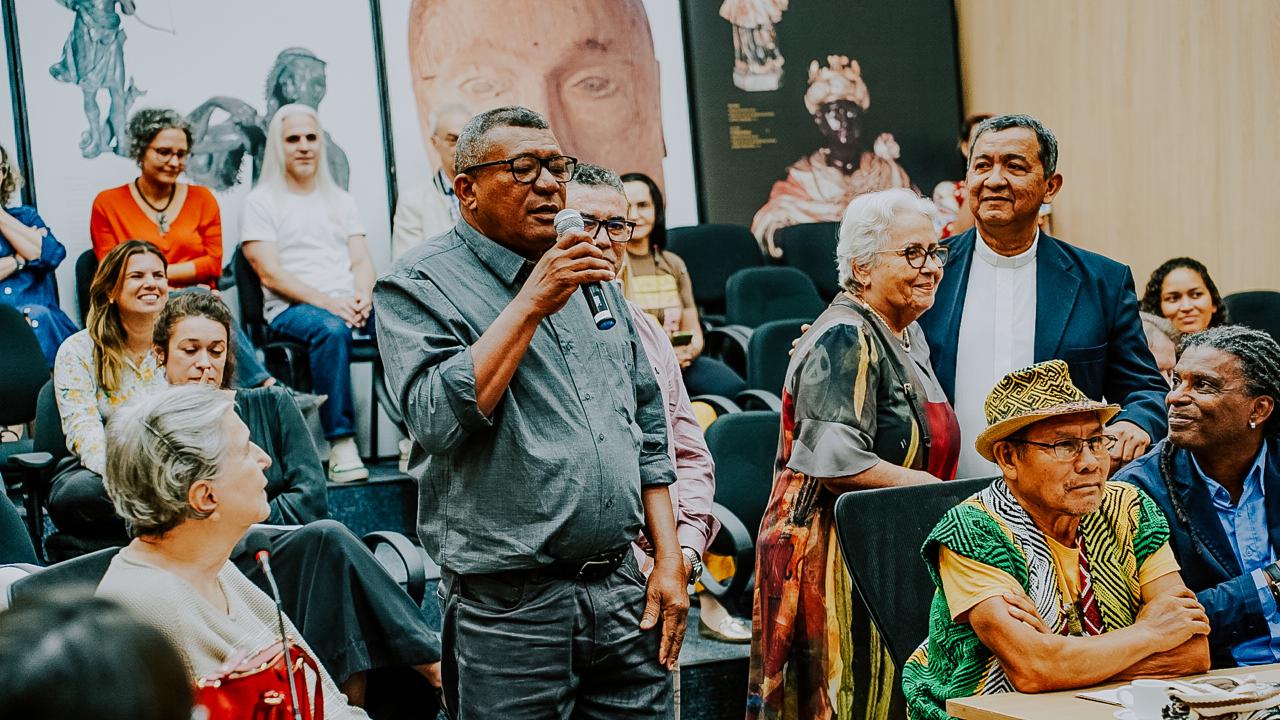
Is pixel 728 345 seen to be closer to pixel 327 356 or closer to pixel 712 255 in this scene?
pixel 712 255

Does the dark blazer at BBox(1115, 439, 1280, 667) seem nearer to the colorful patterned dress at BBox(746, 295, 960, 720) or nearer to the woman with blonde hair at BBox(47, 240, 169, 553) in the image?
the colorful patterned dress at BBox(746, 295, 960, 720)

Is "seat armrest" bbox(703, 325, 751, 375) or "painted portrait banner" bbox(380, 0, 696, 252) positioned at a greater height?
"painted portrait banner" bbox(380, 0, 696, 252)

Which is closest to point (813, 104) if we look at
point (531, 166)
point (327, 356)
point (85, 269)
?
point (327, 356)

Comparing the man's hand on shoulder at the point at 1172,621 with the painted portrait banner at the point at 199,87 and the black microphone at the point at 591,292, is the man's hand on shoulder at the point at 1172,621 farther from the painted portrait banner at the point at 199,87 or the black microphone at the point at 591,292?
the painted portrait banner at the point at 199,87

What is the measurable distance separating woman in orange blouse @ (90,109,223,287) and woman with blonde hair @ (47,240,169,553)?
1115mm

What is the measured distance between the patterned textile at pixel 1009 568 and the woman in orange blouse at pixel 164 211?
378cm

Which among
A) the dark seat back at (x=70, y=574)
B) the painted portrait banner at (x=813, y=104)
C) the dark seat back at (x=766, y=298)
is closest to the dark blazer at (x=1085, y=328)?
the dark seat back at (x=70, y=574)

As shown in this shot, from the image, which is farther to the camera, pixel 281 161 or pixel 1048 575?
pixel 281 161

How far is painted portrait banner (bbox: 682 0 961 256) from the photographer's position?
713 centimetres

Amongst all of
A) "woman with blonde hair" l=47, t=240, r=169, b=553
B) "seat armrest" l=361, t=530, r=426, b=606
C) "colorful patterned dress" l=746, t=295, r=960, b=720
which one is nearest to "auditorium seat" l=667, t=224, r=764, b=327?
"woman with blonde hair" l=47, t=240, r=169, b=553

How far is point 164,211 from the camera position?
5.31 meters

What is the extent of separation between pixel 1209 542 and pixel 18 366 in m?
4.07

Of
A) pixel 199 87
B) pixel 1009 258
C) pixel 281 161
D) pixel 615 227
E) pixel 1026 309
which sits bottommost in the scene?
pixel 1026 309

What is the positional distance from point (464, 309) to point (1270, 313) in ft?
14.8
